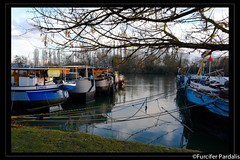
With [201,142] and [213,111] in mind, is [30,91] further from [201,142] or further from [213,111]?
[213,111]

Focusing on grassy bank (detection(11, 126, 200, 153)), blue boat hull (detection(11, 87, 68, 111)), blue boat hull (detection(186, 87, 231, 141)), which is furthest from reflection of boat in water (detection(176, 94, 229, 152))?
blue boat hull (detection(11, 87, 68, 111))

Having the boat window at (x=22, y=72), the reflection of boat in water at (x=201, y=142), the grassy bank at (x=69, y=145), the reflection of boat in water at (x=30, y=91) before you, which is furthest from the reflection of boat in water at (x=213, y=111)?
the boat window at (x=22, y=72)

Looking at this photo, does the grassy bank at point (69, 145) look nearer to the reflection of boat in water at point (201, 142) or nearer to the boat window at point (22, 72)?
the reflection of boat in water at point (201, 142)

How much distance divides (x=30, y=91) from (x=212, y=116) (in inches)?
514

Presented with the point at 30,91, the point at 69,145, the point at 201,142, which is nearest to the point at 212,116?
the point at 201,142

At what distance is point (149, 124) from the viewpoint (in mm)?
10688

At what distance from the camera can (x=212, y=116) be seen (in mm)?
9508

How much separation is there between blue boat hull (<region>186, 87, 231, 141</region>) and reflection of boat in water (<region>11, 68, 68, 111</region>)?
11.2 meters

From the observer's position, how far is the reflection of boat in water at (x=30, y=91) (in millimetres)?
Result: 12844

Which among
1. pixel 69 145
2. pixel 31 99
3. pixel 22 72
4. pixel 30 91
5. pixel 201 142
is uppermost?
pixel 22 72

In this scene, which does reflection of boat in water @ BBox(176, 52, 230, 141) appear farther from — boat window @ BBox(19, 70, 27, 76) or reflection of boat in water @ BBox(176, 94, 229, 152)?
boat window @ BBox(19, 70, 27, 76)

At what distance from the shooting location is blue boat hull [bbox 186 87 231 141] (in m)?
8.55

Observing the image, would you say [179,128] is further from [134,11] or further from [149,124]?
[134,11]

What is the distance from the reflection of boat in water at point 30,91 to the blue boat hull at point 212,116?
11213mm
